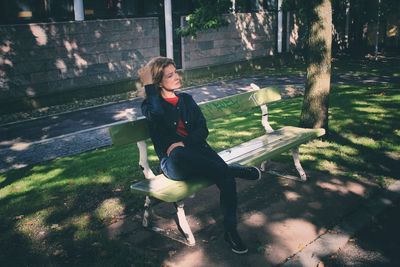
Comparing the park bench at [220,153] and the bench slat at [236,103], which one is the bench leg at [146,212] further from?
the bench slat at [236,103]

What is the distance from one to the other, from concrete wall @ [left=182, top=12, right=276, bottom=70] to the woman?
1030 cm

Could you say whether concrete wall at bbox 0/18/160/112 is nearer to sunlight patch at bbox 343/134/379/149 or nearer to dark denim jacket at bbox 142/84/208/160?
dark denim jacket at bbox 142/84/208/160

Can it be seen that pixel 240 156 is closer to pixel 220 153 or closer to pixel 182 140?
pixel 220 153

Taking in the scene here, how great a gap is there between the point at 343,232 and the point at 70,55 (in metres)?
9.42

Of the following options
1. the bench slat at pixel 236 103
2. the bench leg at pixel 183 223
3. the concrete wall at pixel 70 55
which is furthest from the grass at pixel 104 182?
the concrete wall at pixel 70 55

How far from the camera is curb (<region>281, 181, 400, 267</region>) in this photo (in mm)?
3615

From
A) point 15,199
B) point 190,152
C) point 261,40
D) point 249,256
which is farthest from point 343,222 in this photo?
point 261,40

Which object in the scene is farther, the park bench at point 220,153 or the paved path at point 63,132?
the paved path at point 63,132

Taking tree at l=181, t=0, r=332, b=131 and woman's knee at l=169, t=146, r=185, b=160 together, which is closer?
woman's knee at l=169, t=146, r=185, b=160

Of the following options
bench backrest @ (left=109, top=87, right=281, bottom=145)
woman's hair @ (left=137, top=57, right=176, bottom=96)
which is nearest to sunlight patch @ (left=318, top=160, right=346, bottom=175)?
bench backrest @ (left=109, top=87, right=281, bottom=145)

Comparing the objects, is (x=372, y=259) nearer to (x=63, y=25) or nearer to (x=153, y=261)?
(x=153, y=261)

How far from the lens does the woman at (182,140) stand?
3.87 metres

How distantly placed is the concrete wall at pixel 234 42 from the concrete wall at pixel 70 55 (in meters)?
1.62

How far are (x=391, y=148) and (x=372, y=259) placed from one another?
3.02 metres
